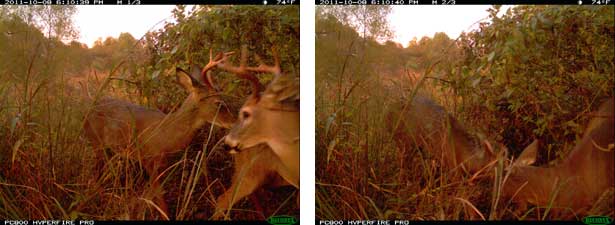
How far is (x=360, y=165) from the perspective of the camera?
295cm

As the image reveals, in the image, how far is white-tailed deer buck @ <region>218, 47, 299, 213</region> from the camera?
2.94 meters

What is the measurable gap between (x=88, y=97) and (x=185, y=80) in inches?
17.3

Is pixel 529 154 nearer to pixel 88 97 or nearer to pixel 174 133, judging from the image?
pixel 174 133

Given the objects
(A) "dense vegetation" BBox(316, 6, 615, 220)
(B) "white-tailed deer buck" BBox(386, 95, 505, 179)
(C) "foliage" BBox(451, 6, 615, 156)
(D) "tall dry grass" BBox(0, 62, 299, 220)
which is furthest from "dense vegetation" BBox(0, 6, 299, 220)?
(C) "foliage" BBox(451, 6, 615, 156)

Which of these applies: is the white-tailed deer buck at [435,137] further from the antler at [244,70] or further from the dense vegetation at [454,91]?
the antler at [244,70]

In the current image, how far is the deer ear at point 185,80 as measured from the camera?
118 inches

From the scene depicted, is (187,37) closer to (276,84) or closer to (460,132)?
(276,84)

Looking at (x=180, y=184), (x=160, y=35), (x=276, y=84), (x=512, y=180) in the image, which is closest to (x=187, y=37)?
(x=160, y=35)

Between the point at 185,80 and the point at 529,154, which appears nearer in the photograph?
the point at 529,154

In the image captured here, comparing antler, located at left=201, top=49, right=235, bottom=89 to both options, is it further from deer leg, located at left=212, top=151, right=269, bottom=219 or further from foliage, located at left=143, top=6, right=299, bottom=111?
deer leg, located at left=212, top=151, right=269, bottom=219

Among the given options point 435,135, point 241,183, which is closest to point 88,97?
point 241,183

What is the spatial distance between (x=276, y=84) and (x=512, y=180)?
1088 mm

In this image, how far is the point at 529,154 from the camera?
9.36 ft

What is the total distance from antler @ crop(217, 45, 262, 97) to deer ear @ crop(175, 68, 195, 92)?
14 centimetres
